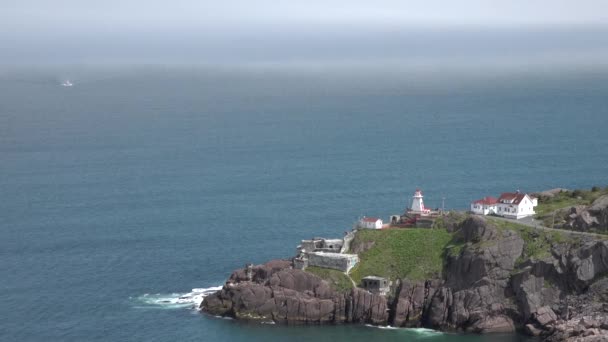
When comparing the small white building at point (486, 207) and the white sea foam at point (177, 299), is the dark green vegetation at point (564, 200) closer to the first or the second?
the small white building at point (486, 207)

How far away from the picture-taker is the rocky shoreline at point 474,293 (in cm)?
10775

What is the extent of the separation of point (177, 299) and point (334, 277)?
1434 centimetres

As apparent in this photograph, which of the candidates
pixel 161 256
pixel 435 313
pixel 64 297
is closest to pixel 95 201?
pixel 161 256

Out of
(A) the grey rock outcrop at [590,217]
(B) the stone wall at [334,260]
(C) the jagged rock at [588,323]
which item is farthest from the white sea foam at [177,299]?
(C) the jagged rock at [588,323]

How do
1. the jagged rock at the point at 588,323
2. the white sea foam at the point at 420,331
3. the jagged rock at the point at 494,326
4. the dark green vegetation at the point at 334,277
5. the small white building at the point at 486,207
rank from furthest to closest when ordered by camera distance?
the small white building at the point at 486,207 → the dark green vegetation at the point at 334,277 → the white sea foam at the point at 420,331 → the jagged rock at the point at 494,326 → the jagged rock at the point at 588,323

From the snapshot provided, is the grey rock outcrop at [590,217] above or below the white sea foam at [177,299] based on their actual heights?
above

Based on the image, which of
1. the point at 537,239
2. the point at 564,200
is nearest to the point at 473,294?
the point at 537,239

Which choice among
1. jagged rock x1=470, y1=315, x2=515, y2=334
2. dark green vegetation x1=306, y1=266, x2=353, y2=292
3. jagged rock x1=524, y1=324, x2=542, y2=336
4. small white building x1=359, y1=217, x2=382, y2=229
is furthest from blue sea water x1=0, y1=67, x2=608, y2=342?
small white building x1=359, y1=217, x2=382, y2=229

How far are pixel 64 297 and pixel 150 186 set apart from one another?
51238mm

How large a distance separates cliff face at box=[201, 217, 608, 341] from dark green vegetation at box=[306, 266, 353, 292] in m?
0.68

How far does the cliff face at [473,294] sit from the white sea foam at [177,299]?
2.27 metres

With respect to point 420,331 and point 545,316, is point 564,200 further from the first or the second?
point 420,331

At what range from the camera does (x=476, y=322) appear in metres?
109

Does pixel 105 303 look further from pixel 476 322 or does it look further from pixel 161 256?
pixel 476 322
